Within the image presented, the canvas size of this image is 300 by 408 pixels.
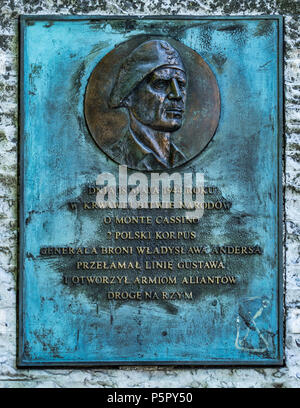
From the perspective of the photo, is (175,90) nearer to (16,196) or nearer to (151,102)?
(151,102)

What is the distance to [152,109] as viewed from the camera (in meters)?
4.38

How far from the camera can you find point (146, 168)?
172 inches

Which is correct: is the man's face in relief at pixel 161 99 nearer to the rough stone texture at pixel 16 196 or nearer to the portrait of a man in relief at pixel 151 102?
the portrait of a man in relief at pixel 151 102

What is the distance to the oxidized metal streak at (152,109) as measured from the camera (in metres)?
4.36

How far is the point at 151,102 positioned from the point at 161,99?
0.08 m

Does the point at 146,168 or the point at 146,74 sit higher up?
the point at 146,74

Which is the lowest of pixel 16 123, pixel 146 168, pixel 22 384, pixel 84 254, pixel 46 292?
pixel 22 384

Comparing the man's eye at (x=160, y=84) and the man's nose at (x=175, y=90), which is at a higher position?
the man's eye at (x=160, y=84)

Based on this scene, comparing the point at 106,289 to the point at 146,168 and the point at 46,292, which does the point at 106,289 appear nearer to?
the point at 46,292

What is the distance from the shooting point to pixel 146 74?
4.33 m

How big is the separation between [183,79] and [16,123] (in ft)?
4.27

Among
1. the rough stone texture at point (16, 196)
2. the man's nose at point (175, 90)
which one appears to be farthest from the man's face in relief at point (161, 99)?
the rough stone texture at point (16, 196)

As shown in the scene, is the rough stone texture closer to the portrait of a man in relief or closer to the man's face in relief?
the portrait of a man in relief

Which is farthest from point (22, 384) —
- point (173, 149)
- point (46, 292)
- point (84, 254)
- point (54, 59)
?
point (54, 59)
